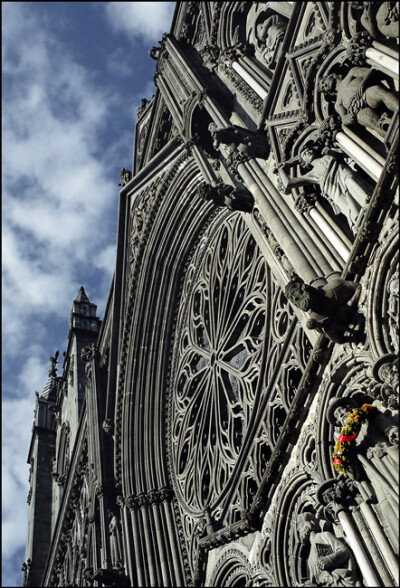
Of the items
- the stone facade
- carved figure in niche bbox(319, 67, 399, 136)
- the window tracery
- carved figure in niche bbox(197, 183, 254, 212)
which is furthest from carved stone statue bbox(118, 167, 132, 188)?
carved figure in niche bbox(319, 67, 399, 136)

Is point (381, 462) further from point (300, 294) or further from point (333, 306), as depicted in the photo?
point (300, 294)

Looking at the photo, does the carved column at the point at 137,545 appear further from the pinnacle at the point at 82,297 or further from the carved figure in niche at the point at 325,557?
the pinnacle at the point at 82,297

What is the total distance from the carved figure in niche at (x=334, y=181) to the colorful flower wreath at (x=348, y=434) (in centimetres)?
230

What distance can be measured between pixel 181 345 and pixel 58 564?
781cm

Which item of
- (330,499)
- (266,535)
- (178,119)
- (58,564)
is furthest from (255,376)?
(58,564)

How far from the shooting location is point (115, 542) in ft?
48.9

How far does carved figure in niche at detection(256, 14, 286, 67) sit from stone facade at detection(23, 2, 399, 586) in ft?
0.17

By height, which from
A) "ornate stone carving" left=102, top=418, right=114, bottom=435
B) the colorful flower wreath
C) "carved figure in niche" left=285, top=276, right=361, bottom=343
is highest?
"ornate stone carving" left=102, top=418, right=114, bottom=435

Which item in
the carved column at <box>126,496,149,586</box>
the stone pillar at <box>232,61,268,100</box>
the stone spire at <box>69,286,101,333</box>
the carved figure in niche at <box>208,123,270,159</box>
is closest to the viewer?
the carved figure in niche at <box>208,123,270,159</box>

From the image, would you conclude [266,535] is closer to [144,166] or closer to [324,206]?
[324,206]

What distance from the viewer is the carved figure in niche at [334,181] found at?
8.38 m

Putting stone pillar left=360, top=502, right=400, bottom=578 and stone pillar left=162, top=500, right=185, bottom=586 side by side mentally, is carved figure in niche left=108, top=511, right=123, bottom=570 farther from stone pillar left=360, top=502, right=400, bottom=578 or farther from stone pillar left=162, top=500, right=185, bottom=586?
stone pillar left=360, top=502, right=400, bottom=578

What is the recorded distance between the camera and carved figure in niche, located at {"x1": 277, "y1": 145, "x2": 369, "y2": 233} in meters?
8.38

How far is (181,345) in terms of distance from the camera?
16.7 meters
